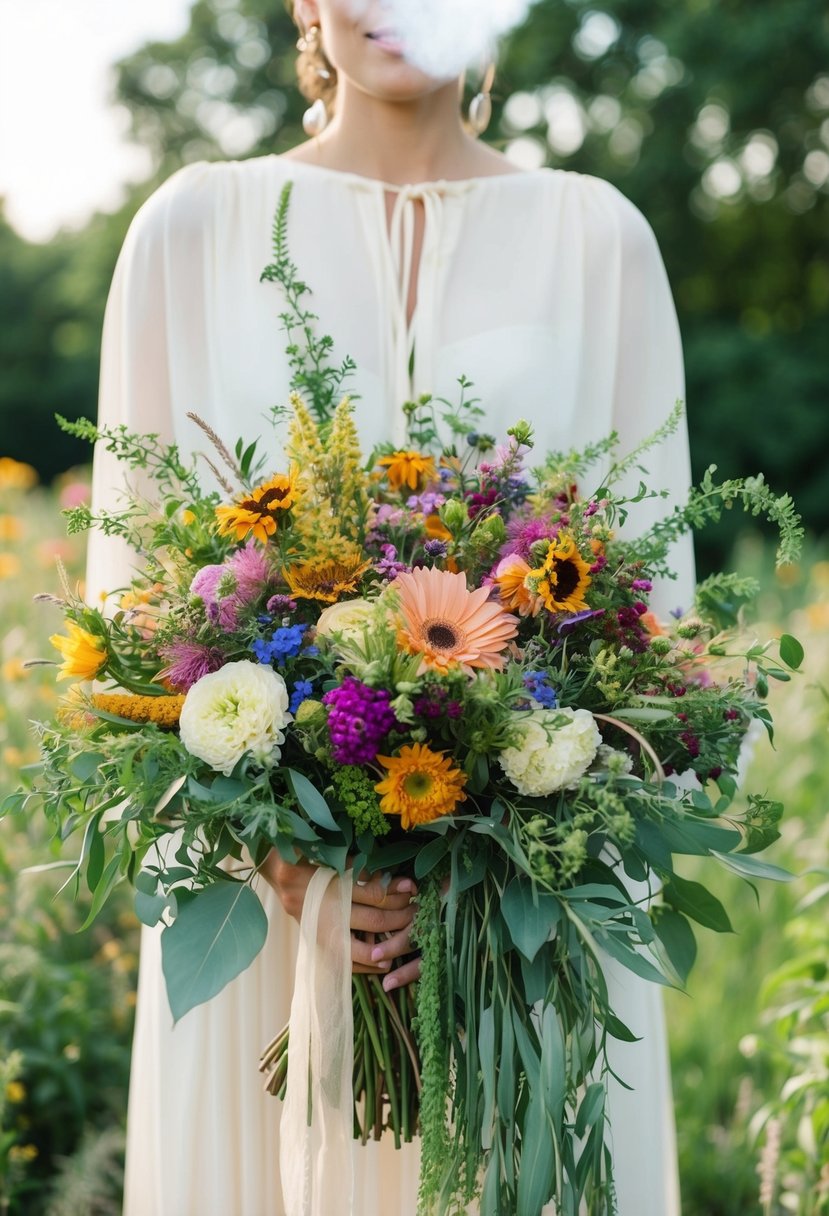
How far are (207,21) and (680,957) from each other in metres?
17.2

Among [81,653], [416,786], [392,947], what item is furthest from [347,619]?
[392,947]

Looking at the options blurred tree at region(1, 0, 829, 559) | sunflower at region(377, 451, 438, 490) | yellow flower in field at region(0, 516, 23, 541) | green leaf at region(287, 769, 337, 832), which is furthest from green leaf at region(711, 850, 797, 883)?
blurred tree at region(1, 0, 829, 559)

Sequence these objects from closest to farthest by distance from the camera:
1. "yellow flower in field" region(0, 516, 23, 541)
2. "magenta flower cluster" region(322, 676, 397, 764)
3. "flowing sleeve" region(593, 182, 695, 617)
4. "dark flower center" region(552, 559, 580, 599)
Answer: "magenta flower cluster" region(322, 676, 397, 764) → "dark flower center" region(552, 559, 580, 599) → "flowing sleeve" region(593, 182, 695, 617) → "yellow flower in field" region(0, 516, 23, 541)

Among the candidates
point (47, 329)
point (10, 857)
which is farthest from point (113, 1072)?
point (47, 329)

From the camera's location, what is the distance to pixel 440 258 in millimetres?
1797

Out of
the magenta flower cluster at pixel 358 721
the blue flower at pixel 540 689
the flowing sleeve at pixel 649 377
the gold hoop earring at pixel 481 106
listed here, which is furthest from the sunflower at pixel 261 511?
the gold hoop earring at pixel 481 106

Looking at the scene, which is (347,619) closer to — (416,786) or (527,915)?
(416,786)

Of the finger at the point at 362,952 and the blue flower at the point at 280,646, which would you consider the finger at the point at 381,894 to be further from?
the blue flower at the point at 280,646

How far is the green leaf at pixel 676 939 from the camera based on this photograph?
1.47 metres

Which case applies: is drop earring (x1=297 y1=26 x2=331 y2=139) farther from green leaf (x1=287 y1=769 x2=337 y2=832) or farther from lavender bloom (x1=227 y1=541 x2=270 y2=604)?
green leaf (x1=287 y1=769 x2=337 y2=832)

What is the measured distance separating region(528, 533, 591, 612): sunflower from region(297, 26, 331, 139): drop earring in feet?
3.39

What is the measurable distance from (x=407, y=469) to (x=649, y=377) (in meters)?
0.58

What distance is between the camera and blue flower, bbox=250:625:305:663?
1.19 m

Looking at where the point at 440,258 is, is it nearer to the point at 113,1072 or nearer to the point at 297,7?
the point at 297,7
